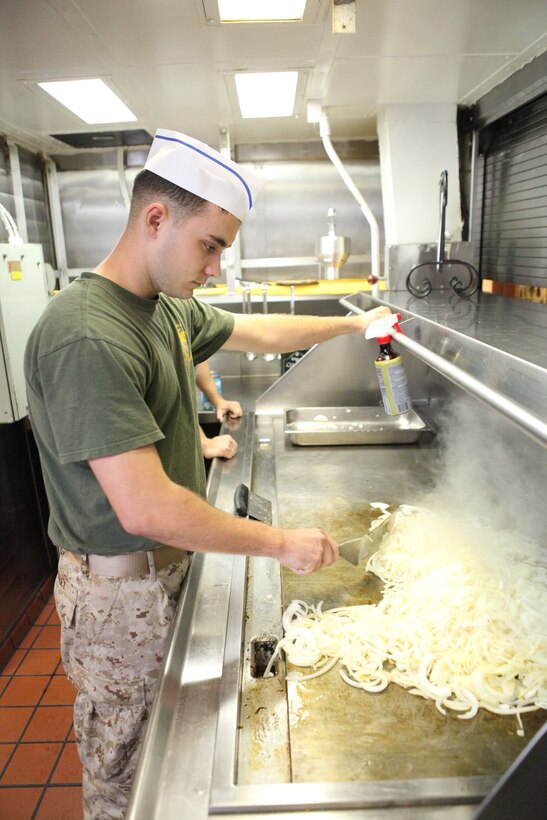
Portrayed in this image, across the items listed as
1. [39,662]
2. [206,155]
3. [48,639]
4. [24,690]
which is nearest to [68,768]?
[24,690]

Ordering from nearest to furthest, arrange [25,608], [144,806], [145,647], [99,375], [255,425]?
[144,806] < [99,375] < [145,647] < [255,425] < [25,608]

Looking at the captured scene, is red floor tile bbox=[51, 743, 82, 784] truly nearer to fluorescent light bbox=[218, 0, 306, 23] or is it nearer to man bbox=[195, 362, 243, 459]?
man bbox=[195, 362, 243, 459]

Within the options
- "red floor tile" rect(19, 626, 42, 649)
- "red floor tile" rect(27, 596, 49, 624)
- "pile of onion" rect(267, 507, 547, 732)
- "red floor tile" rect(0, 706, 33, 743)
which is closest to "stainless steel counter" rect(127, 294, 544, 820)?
"pile of onion" rect(267, 507, 547, 732)

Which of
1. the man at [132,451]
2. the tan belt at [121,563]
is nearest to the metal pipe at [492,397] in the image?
the man at [132,451]

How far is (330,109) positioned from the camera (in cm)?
346

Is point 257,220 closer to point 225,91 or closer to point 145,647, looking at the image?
point 225,91

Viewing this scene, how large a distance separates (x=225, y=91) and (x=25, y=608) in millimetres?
3209

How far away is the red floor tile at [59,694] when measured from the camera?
272cm

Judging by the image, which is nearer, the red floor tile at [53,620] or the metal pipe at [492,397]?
the metal pipe at [492,397]

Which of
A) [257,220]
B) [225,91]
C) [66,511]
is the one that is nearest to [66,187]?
[257,220]

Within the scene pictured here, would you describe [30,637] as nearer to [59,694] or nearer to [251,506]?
[59,694]

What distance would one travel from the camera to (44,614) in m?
3.45

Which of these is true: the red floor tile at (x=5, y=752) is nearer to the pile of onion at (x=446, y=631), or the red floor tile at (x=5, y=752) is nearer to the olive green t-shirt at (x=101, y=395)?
the olive green t-shirt at (x=101, y=395)

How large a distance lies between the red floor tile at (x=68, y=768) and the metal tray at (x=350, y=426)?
1.69 metres
